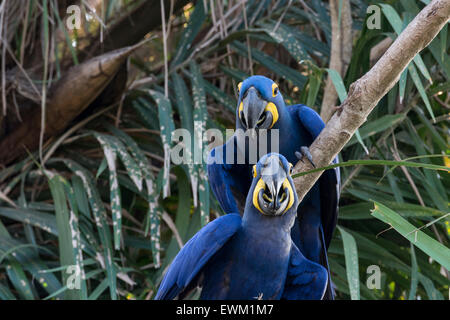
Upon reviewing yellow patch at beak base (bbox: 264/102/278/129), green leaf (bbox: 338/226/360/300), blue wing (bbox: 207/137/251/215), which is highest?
yellow patch at beak base (bbox: 264/102/278/129)

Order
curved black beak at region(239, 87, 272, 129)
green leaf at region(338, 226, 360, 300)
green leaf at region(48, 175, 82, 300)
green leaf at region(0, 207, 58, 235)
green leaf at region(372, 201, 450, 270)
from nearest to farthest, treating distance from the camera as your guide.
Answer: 1. green leaf at region(372, 201, 450, 270)
2. curved black beak at region(239, 87, 272, 129)
3. green leaf at region(338, 226, 360, 300)
4. green leaf at region(48, 175, 82, 300)
5. green leaf at region(0, 207, 58, 235)

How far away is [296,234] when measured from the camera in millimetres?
2227

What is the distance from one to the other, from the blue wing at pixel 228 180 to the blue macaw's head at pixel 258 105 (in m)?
0.21

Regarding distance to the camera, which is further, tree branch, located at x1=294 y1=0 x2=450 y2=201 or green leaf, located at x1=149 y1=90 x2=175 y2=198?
green leaf, located at x1=149 y1=90 x2=175 y2=198

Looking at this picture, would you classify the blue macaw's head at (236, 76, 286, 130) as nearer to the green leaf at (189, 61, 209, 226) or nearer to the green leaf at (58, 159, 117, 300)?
the green leaf at (189, 61, 209, 226)

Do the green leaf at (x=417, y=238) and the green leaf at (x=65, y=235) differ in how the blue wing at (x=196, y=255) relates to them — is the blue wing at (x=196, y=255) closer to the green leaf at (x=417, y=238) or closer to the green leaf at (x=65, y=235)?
the green leaf at (x=417, y=238)

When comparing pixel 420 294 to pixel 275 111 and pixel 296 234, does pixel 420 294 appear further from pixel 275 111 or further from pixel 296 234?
pixel 275 111

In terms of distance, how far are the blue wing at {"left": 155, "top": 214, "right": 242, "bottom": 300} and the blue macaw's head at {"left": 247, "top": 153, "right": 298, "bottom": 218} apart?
0.48 ft

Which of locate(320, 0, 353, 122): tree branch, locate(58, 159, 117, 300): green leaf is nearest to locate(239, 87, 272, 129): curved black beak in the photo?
locate(320, 0, 353, 122): tree branch

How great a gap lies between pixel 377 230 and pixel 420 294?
36 centimetres

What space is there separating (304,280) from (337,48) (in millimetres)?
1197

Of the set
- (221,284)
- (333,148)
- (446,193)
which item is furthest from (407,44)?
(446,193)

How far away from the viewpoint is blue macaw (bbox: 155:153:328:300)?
1760 mm

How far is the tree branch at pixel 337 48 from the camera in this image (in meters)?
2.60
